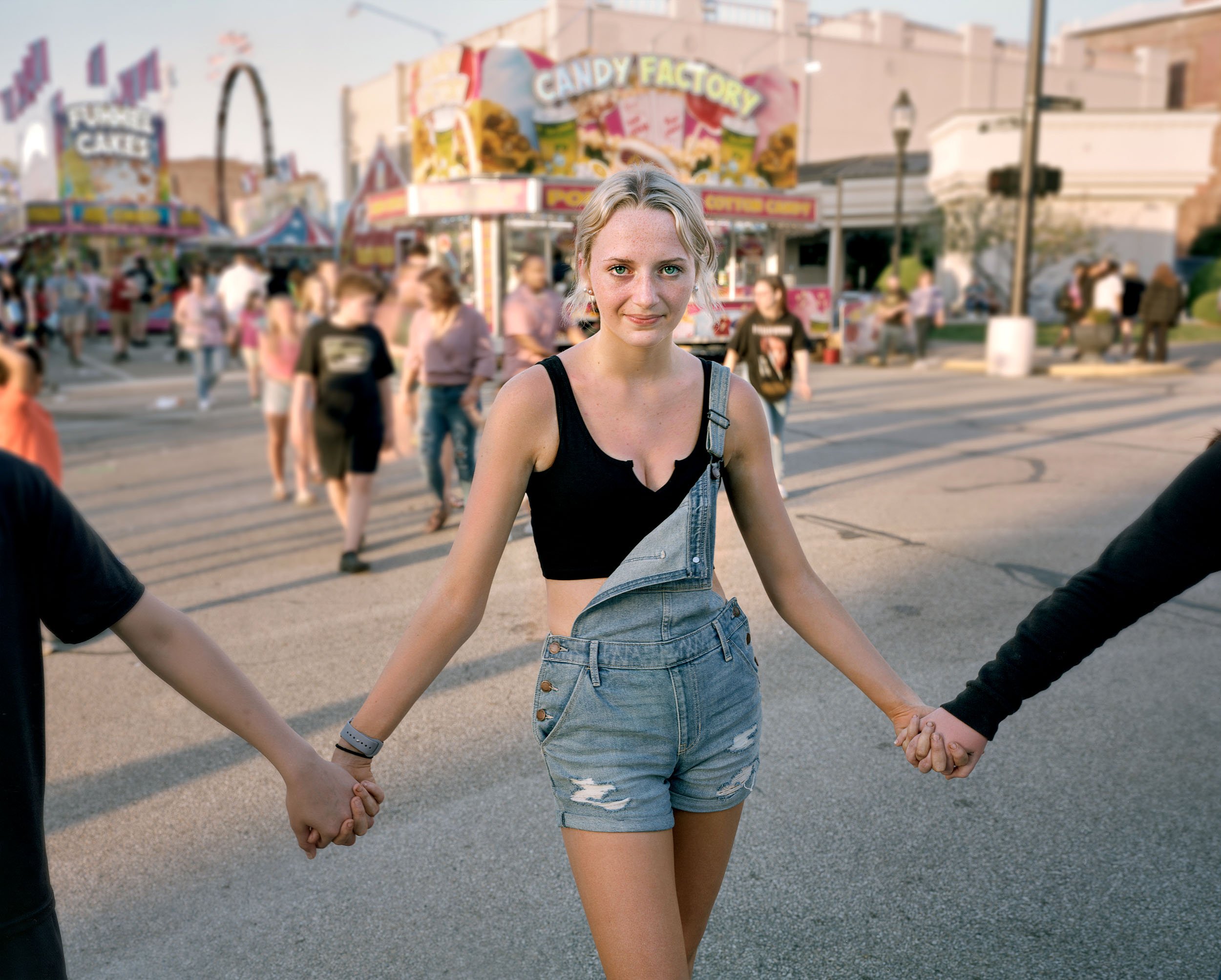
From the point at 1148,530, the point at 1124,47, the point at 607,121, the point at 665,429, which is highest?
the point at 1124,47

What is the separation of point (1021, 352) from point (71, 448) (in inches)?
597

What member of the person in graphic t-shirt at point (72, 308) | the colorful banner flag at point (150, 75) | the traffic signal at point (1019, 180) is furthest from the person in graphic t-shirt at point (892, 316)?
the colorful banner flag at point (150, 75)

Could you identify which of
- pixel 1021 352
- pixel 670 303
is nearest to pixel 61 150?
pixel 1021 352

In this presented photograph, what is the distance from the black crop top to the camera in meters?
2.08

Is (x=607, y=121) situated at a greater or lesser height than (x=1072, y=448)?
greater

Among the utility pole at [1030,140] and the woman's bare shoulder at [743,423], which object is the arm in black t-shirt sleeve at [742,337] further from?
the utility pole at [1030,140]

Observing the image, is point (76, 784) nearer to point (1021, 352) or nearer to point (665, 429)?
point (665, 429)

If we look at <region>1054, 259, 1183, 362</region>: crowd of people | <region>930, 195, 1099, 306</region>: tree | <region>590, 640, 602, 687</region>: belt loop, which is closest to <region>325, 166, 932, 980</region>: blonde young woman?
<region>590, 640, 602, 687</region>: belt loop

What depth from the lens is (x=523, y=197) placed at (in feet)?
55.1

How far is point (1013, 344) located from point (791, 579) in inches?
709

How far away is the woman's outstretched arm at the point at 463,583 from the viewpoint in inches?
83.0

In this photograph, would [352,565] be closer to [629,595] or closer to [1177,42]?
[629,595]

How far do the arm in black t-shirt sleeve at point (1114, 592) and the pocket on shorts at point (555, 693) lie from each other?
0.87 metres

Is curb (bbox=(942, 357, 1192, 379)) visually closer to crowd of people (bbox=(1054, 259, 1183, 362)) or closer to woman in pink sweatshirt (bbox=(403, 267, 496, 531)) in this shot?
crowd of people (bbox=(1054, 259, 1183, 362))
